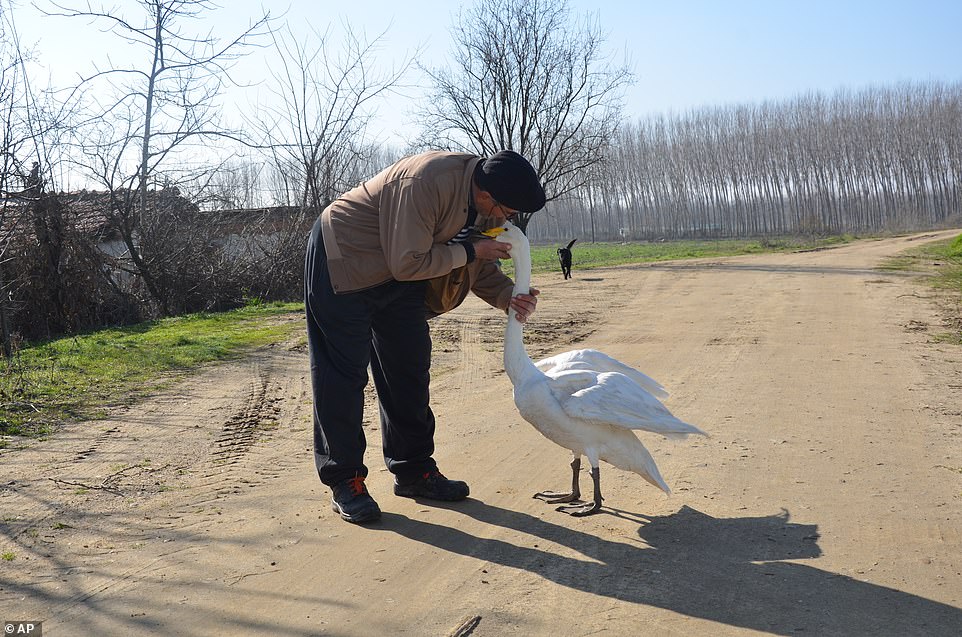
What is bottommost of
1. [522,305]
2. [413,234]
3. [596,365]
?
[596,365]

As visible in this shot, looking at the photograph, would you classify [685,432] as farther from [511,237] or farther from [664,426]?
[511,237]

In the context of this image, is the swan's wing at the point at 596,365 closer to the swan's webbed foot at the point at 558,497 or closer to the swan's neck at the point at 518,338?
the swan's neck at the point at 518,338

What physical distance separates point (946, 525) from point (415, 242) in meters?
3.13

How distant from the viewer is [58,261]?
1412 cm

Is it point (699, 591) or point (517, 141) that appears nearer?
point (699, 591)

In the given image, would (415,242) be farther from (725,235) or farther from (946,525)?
(725,235)

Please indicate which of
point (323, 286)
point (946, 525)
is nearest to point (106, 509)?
point (323, 286)

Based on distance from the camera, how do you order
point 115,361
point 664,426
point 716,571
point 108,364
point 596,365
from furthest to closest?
point 115,361, point 108,364, point 596,365, point 664,426, point 716,571

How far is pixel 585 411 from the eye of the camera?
15.3 ft

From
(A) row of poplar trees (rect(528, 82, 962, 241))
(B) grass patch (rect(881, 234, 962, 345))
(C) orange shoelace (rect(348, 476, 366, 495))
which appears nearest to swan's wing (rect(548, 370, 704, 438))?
(C) orange shoelace (rect(348, 476, 366, 495))

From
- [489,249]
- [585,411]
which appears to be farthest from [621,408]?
[489,249]

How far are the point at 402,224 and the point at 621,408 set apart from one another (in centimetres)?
155

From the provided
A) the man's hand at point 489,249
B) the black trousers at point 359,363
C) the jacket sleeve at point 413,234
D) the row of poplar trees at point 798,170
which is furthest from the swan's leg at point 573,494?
the row of poplar trees at point 798,170

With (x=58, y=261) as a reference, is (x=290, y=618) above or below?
below
